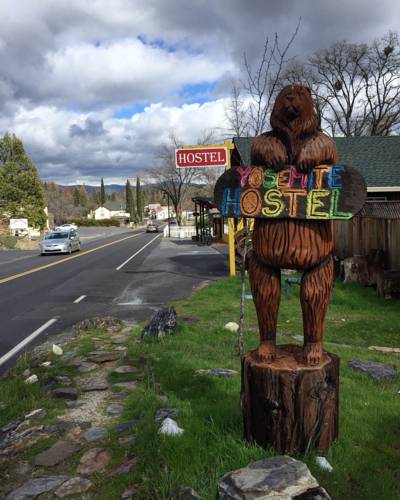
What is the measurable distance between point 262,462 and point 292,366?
2.08 ft

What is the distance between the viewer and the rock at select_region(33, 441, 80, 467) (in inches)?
126

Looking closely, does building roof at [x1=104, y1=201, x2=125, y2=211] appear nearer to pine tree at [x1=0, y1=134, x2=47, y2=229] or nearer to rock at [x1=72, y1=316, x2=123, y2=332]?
pine tree at [x1=0, y1=134, x2=47, y2=229]

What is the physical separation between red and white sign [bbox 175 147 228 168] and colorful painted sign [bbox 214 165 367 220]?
31.2ft

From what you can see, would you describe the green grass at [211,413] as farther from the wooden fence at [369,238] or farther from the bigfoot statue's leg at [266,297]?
the wooden fence at [369,238]

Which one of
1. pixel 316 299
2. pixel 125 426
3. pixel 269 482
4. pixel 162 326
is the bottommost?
pixel 125 426

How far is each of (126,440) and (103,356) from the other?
2.39m

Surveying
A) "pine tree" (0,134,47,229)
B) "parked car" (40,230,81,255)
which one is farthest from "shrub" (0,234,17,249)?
"pine tree" (0,134,47,229)

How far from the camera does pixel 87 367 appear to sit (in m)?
5.32

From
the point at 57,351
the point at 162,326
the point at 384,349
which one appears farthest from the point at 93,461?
the point at 384,349

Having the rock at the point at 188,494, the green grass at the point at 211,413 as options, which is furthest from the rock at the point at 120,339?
the rock at the point at 188,494

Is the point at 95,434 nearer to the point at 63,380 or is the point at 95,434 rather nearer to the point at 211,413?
the point at 211,413

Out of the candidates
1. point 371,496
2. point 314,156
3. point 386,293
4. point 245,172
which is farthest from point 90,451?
point 386,293

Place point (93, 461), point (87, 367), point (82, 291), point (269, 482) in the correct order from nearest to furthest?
point (269, 482)
point (93, 461)
point (87, 367)
point (82, 291)

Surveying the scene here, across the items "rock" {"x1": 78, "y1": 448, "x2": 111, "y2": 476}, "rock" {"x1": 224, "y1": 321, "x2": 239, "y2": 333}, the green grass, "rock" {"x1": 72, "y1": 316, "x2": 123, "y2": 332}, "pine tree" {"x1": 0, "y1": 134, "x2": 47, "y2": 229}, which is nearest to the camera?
the green grass
